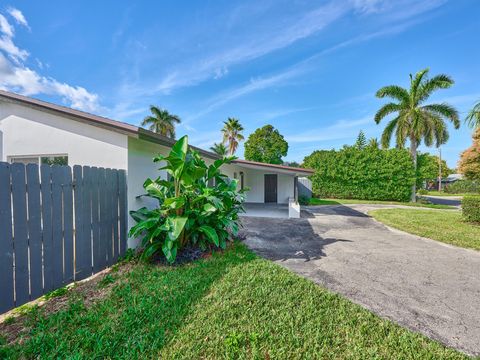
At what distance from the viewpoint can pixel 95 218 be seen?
3701mm

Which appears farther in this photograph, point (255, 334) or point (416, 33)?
point (416, 33)

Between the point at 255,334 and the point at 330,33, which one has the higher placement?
the point at 330,33

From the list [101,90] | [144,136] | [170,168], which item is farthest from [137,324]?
[101,90]

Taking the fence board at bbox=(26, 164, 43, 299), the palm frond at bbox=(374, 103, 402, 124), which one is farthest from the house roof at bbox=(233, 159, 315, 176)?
the palm frond at bbox=(374, 103, 402, 124)

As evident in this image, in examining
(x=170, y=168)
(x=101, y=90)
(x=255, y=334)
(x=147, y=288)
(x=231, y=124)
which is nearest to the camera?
(x=255, y=334)

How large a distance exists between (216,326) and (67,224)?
9.16ft

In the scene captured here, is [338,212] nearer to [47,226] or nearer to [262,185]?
[262,185]

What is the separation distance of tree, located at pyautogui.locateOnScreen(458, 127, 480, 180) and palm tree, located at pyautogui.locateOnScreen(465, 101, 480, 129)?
7.10ft

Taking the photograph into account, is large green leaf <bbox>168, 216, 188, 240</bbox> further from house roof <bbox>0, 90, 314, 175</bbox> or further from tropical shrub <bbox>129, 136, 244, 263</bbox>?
house roof <bbox>0, 90, 314, 175</bbox>

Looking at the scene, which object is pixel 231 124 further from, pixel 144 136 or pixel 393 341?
pixel 393 341

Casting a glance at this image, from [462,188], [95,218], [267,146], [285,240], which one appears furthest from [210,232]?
[462,188]

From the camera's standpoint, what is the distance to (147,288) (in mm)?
3135

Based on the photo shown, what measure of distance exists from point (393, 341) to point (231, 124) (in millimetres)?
30748

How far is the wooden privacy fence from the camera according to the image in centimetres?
255
